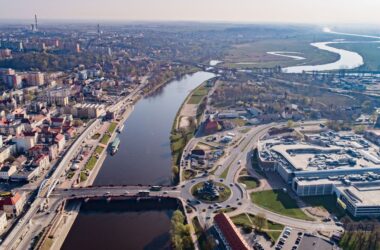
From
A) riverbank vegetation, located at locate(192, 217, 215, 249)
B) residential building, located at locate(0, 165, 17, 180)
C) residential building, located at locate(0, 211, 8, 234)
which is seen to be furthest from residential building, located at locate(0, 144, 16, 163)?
riverbank vegetation, located at locate(192, 217, 215, 249)

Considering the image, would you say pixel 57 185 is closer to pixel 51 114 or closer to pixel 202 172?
pixel 202 172

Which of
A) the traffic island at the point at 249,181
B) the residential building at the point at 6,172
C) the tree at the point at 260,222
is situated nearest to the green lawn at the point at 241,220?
the tree at the point at 260,222

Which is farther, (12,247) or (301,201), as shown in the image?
(301,201)

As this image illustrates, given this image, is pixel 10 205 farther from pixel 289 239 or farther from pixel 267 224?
pixel 289 239

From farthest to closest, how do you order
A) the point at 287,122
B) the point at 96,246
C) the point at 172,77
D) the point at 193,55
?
the point at 193,55 → the point at 172,77 → the point at 287,122 → the point at 96,246

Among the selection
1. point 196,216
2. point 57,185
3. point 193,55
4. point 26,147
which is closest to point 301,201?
point 196,216

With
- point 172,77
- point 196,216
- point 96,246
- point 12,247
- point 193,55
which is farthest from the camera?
point 193,55

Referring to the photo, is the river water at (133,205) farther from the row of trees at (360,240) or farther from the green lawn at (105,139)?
the row of trees at (360,240)
